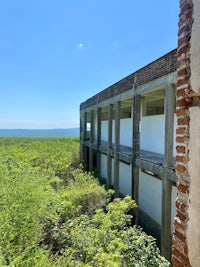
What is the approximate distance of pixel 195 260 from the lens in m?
2.13

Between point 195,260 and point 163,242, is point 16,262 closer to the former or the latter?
point 195,260

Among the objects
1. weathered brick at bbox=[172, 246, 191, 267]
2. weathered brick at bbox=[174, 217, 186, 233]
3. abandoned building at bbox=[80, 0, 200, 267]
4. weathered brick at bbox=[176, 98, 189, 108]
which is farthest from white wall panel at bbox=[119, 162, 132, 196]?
weathered brick at bbox=[176, 98, 189, 108]

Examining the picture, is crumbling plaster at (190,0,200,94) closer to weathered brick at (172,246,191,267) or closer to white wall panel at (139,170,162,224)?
weathered brick at (172,246,191,267)

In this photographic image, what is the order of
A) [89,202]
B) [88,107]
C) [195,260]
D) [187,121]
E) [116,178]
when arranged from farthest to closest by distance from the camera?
1. [88,107]
2. [116,178]
3. [89,202]
4. [187,121]
5. [195,260]

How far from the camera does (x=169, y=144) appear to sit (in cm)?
641

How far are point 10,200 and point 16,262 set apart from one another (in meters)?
2.33

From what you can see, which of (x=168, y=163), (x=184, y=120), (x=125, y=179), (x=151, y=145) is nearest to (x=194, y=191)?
(x=184, y=120)

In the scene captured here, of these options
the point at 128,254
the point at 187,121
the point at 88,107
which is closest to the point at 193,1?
the point at 187,121

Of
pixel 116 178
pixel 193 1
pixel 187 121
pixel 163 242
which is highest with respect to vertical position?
pixel 193 1

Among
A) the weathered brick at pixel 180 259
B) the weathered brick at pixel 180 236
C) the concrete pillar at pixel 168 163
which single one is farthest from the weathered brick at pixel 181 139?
the concrete pillar at pixel 168 163

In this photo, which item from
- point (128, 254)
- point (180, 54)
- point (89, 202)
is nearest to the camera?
point (180, 54)

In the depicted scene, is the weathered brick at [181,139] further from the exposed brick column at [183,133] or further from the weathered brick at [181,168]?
the weathered brick at [181,168]

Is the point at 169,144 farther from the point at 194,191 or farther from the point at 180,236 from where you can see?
the point at 194,191

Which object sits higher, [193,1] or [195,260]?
[193,1]
